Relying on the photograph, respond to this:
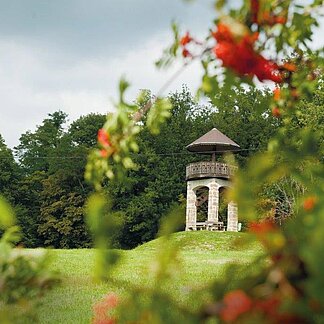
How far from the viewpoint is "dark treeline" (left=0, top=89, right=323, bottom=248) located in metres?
32.6

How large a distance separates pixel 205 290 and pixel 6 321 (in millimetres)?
252

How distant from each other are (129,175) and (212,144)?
8.61m

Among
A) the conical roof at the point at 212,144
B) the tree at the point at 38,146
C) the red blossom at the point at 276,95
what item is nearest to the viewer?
the red blossom at the point at 276,95

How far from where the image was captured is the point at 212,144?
86.4 ft

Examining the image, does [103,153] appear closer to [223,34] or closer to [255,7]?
[255,7]

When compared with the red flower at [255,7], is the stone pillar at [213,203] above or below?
above

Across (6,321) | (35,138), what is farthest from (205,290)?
(35,138)

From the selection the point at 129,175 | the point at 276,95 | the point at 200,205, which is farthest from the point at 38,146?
the point at 276,95

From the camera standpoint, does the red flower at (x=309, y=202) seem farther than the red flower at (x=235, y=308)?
Yes

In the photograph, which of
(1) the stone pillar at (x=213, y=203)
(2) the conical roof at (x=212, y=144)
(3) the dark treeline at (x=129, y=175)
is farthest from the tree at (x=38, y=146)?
(1) the stone pillar at (x=213, y=203)

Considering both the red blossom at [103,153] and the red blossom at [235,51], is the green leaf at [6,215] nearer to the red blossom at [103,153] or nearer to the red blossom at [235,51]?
the red blossom at [235,51]

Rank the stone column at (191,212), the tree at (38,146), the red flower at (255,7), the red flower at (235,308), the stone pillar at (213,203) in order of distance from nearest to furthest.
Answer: the red flower at (235,308) < the red flower at (255,7) < the stone pillar at (213,203) < the stone column at (191,212) < the tree at (38,146)

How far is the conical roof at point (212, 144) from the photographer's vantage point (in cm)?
2636

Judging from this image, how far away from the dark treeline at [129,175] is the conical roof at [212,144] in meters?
4.61
